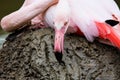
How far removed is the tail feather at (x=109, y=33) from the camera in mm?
3699

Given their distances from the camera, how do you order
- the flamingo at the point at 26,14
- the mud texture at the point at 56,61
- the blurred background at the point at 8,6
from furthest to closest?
the blurred background at the point at 8,6, the flamingo at the point at 26,14, the mud texture at the point at 56,61

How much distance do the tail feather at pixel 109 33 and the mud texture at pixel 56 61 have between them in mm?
97

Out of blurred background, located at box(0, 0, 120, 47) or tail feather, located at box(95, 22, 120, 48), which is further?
blurred background, located at box(0, 0, 120, 47)

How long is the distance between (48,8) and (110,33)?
51 cm

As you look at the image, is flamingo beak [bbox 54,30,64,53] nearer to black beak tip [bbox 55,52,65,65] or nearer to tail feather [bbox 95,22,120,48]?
black beak tip [bbox 55,52,65,65]

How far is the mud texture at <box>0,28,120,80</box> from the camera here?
12.0 feet

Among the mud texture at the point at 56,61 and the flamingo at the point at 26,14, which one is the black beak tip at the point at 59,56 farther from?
the flamingo at the point at 26,14

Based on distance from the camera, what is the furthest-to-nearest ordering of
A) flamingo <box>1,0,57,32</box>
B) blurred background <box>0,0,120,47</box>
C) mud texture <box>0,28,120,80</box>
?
blurred background <box>0,0,120,47</box> → flamingo <box>1,0,57,32</box> → mud texture <box>0,28,120,80</box>

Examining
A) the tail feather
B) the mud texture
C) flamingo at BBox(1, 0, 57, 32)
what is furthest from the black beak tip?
flamingo at BBox(1, 0, 57, 32)

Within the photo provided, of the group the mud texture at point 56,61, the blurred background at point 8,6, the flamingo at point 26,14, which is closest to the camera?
the mud texture at point 56,61

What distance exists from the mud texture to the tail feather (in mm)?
97

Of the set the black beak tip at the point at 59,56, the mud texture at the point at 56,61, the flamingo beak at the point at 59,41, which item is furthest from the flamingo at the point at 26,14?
the black beak tip at the point at 59,56

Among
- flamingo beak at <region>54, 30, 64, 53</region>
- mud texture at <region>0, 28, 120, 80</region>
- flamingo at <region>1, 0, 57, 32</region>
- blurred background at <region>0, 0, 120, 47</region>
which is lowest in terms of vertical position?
Answer: blurred background at <region>0, 0, 120, 47</region>

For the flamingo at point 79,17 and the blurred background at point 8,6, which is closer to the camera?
the flamingo at point 79,17
